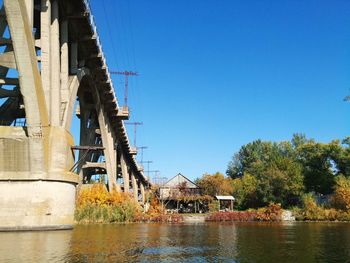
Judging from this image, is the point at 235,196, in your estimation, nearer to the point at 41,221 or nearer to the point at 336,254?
the point at 41,221

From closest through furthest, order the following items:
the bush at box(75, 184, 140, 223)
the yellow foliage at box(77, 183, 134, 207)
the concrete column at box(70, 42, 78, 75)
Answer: the concrete column at box(70, 42, 78, 75), the bush at box(75, 184, 140, 223), the yellow foliage at box(77, 183, 134, 207)

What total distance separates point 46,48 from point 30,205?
9.73m

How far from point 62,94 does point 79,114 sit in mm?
22760

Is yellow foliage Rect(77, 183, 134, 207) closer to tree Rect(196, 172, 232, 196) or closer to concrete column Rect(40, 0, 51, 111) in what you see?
concrete column Rect(40, 0, 51, 111)

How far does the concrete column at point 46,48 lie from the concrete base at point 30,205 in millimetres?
4971

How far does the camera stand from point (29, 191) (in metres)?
26.0

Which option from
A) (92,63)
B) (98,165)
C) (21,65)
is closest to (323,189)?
(98,165)

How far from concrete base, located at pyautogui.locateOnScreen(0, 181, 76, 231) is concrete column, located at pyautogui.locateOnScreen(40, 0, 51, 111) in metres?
4.97

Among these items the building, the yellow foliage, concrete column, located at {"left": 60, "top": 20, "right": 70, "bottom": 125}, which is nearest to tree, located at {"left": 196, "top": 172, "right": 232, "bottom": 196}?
the building

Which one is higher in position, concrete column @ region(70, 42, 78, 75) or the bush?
concrete column @ region(70, 42, 78, 75)

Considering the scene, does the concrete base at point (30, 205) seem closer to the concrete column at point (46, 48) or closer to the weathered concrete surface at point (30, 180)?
the weathered concrete surface at point (30, 180)

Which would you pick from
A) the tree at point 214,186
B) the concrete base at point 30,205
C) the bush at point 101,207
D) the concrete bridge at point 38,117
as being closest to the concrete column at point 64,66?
the concrete bridge at point 38,117

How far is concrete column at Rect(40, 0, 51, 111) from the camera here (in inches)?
1083

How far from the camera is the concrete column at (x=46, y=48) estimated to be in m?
27.5
